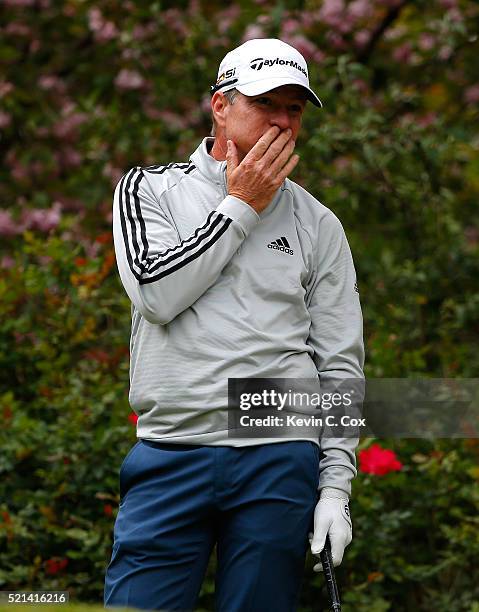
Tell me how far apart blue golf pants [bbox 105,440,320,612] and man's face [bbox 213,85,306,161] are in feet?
2.27

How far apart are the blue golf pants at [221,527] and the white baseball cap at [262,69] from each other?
0.80m

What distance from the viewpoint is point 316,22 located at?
21.0 ft

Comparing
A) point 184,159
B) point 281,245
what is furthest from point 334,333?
point 184,159

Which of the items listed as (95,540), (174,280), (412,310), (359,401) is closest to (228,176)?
(174,280)

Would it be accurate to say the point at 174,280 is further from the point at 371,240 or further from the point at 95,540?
the point at 371,240

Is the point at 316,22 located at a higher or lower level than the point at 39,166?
higher

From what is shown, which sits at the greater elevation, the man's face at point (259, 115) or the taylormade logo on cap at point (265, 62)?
the taylormade logo on cap at point (265, 62)

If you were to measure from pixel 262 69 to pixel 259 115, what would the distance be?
0.10m

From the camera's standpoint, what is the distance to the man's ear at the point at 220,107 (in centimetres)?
270

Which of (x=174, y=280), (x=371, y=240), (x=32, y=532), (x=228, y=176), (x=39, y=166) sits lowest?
(x=32, y=532)

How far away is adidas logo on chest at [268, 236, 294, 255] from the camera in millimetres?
2604

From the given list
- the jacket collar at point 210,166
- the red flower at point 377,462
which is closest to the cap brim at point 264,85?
the jacket collar at point 210,166

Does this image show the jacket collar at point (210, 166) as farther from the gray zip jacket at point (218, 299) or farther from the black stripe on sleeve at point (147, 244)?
the black stripe on sleeve at point (147, 244)

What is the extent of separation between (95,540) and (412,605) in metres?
1.12
